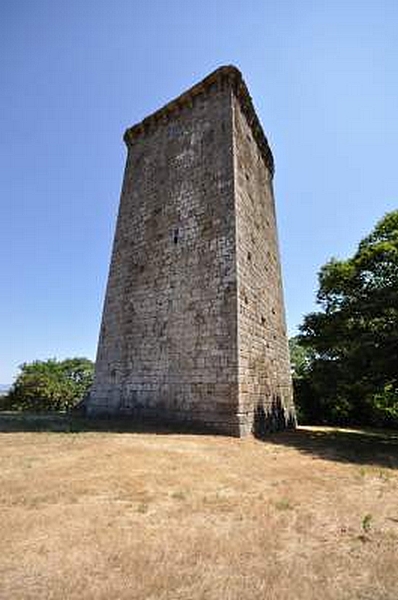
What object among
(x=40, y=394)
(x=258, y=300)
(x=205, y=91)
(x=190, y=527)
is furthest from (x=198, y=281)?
(x=40, y=394)

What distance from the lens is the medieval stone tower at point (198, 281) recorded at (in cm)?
942

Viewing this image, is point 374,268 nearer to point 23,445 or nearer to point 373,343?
point 373,343

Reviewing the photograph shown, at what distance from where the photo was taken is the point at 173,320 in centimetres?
1070

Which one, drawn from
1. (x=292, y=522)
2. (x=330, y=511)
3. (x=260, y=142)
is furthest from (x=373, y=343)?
(x=260, y=142)

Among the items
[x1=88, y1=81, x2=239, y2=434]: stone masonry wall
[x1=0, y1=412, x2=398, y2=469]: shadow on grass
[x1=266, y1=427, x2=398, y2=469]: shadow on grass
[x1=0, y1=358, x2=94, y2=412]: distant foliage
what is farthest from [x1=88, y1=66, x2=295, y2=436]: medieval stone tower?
[x1=0, y1=358, x2=94, y2=412]: distant foliage

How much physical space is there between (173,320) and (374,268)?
7.32 m

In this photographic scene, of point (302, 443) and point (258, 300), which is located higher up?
point (258, 300)

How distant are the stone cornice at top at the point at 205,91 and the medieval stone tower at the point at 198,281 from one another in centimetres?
6

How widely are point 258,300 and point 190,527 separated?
8752mm

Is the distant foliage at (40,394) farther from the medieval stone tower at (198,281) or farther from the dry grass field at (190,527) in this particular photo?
the dry grass field at (190,527)

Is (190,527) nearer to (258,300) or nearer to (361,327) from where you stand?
(258,300)

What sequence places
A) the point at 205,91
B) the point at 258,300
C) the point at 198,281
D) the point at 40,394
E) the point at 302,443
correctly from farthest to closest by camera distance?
the point at 40,394, the point at 205,91, the point at 258,300, the point at 198,281, the point at 302,443

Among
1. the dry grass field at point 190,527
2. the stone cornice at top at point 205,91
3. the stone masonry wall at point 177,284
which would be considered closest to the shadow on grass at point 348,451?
the dry grass field at point 190,527

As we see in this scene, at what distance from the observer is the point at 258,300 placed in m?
11.4
